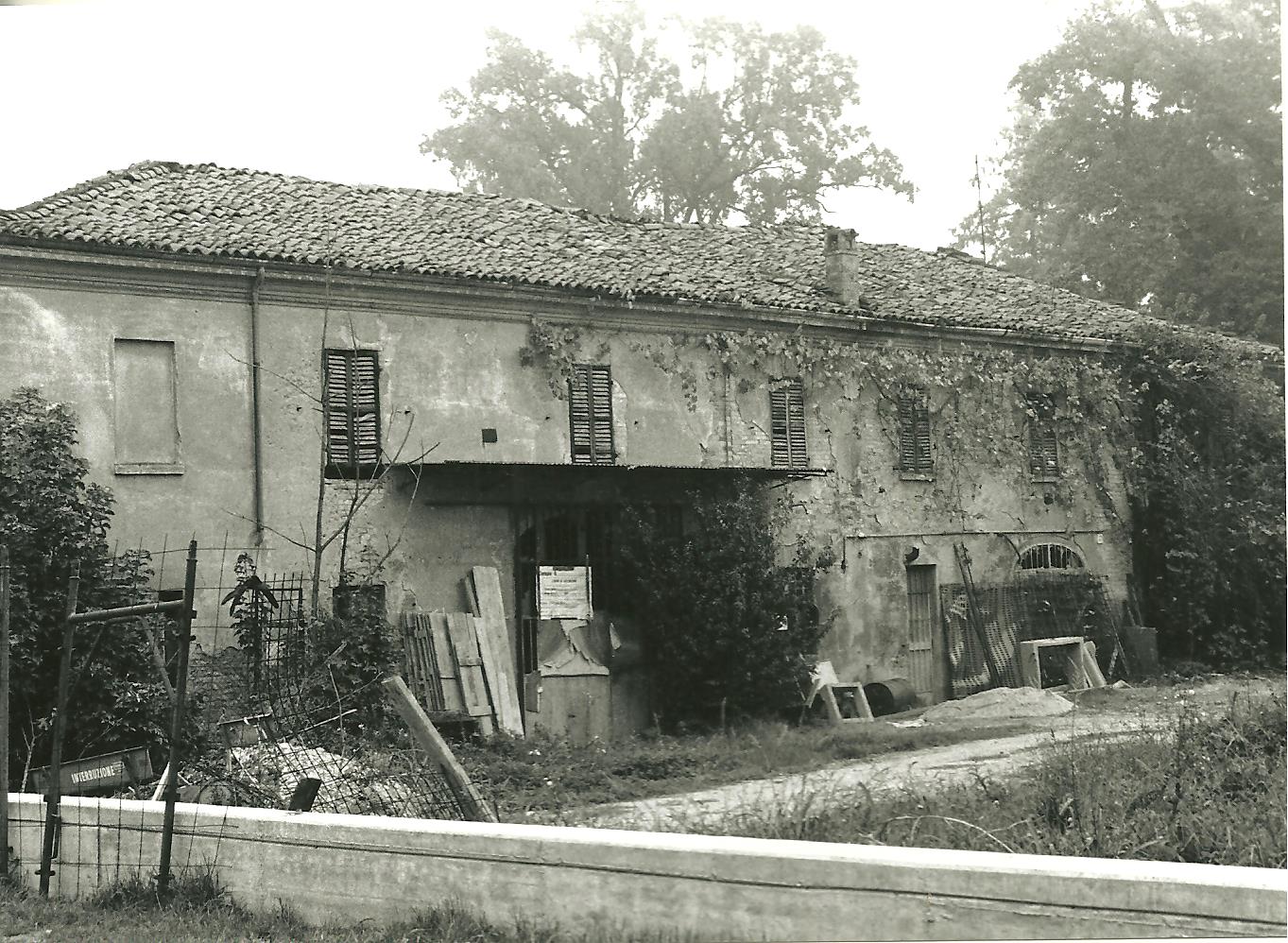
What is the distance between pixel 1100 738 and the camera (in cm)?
963

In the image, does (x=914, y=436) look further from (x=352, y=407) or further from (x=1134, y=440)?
(x=352, y=407)

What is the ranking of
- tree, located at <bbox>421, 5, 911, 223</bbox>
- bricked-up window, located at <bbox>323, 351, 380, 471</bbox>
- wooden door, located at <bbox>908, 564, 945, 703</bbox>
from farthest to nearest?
tree, located at <bbox>421, 5, 911, 223</bbox>
wooden door, located at <bbox>908, 564, 945, 703</bbox>
bricked-up window, located at <bbox>323, 351, 380, 471</bbox>

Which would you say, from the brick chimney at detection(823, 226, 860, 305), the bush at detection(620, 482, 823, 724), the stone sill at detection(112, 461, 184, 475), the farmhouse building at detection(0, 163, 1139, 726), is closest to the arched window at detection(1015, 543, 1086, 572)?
the farmhouse building at detection(0, 163, 1139, 726)

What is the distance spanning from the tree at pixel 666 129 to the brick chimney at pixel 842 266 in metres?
6.30

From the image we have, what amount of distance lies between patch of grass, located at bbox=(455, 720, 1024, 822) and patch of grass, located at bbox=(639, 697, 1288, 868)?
293cm

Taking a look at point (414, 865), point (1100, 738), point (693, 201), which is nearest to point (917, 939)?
point (414, 865)

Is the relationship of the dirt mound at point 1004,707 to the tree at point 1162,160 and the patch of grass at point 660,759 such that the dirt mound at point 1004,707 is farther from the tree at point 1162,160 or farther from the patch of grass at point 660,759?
the tree at point 1162,160

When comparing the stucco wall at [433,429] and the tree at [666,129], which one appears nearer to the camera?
the stucco wall at [433,429]

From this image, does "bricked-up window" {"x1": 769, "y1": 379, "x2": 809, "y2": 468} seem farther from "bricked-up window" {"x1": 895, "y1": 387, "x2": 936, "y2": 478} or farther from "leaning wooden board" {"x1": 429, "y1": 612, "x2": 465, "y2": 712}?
"leaning wooden board" {"x1": 429, "y1": 612, "x2": 465, "y2": 712}

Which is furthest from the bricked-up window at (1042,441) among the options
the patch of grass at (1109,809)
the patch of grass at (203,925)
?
the patch of grass at (203,925)

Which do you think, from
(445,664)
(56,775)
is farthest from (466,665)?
(56,775)

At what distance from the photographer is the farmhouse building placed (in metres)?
15.0

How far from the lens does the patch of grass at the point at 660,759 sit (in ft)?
37.5

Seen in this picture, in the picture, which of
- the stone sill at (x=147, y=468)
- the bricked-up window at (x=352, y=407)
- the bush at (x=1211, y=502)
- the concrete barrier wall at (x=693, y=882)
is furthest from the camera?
the bush at (x=1211, y=502)
